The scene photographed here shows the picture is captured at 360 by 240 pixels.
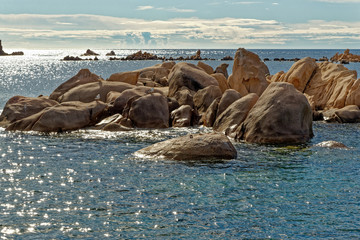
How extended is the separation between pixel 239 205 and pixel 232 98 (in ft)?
58.5

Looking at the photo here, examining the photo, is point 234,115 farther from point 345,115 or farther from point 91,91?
point 91,91

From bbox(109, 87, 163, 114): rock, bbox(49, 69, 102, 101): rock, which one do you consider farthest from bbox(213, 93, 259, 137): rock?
bbox(49, 69, 102, 101): rock

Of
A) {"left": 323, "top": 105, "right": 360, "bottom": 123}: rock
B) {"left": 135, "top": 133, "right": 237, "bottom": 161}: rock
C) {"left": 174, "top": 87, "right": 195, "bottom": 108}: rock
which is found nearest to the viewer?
{"left": 135, "top": 133, "right": 237, "bottom": 161}: rock

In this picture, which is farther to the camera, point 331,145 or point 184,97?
point 184,97

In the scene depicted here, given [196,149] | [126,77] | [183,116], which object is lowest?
[183,116]

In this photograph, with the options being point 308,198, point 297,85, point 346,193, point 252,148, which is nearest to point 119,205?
point 308,198

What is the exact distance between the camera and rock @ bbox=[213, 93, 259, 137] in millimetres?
30078

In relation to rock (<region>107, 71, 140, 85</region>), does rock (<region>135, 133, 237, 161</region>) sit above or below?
below

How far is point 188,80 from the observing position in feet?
132

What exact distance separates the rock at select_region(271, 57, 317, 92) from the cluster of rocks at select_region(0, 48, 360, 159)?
9 cm

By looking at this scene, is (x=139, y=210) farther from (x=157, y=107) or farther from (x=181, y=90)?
(x=181, y=90)

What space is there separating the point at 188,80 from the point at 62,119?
12.1m

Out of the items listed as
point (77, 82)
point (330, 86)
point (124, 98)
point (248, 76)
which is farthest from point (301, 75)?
point (77, 82)

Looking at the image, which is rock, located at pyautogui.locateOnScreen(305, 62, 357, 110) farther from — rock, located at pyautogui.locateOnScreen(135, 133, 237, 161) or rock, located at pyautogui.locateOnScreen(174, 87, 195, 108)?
rock, located at pyautogui.locateOnScreen(135, 133, 237, 161)
